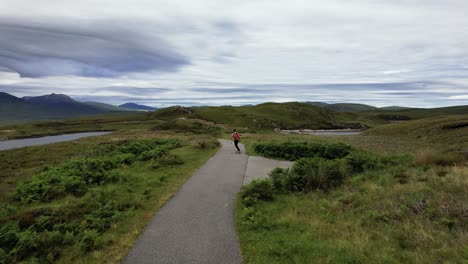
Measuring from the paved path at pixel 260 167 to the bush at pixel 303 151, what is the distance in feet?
4.38

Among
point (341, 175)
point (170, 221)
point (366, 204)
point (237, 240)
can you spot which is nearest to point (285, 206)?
point (366, 204)

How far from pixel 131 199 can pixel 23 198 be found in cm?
443

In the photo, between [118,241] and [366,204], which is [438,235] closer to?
[366,204]

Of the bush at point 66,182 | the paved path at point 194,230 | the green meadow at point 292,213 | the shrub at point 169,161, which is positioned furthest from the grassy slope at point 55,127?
the paved path at point 194,230

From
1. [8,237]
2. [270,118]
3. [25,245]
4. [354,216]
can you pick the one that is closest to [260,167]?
[354,216]

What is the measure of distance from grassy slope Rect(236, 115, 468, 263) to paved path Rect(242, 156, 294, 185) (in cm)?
399

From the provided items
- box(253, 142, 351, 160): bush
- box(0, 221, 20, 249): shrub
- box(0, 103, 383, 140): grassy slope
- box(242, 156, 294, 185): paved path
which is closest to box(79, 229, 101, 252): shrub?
box(0, 221, 20, 249): shrub

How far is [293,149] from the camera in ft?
75.9

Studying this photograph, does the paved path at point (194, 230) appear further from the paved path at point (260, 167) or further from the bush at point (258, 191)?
the paved path at point (260, 167)

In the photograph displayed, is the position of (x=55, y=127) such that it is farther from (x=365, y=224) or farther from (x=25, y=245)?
(x=365, y=224)

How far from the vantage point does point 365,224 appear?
8.00m

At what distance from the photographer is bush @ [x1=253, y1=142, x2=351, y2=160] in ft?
71.5

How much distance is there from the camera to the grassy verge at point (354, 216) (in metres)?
6.25

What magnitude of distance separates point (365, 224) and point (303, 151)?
15.0 m
